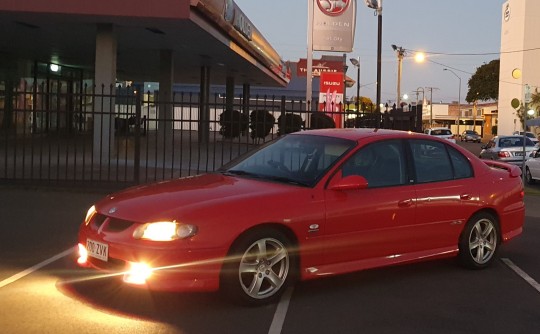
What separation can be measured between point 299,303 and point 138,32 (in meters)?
13.0

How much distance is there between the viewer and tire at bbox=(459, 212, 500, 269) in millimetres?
6707

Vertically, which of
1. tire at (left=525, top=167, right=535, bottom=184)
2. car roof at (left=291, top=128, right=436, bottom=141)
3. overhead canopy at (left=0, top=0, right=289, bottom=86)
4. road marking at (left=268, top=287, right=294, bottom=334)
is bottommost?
road marking at (left=268, top=287, right=294, bottom=334)

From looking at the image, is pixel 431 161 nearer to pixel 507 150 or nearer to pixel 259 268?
pixel 259 268

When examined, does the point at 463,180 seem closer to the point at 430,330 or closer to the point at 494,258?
the point at 494,258

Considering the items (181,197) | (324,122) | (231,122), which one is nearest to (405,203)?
(181,197)

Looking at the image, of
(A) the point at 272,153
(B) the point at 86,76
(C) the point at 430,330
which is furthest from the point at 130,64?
(C) the point at 430,330

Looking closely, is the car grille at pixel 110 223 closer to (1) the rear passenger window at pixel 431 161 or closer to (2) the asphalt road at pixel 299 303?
(2) the asphalt road at pixel 299 303

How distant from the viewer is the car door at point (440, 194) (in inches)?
247

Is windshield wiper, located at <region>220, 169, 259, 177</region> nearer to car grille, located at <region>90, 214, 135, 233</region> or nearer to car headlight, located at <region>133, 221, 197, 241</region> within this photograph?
car headlight, located at <region>133, 221, 197, 241</region>

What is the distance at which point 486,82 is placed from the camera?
3627 inches

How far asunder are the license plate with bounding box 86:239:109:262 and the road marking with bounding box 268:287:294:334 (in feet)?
4.85

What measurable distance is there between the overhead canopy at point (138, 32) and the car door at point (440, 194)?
8.34 m

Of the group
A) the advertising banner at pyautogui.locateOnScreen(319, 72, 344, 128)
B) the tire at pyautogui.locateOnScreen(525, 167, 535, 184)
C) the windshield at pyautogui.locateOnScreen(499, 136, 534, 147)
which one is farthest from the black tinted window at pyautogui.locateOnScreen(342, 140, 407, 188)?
the windshield at pyautogui.locateOnScreen(499, 136, 534, 147)

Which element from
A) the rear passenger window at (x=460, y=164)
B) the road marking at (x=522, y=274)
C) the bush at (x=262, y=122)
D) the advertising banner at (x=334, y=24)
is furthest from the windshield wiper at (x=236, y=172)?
the advertising banner at (x=334, y=24)
